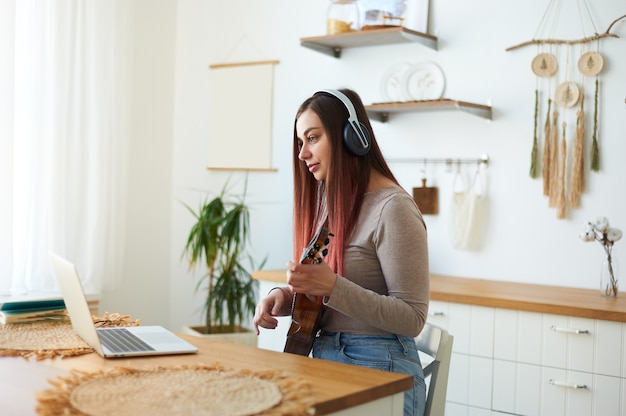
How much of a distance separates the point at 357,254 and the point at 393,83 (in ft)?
6.95

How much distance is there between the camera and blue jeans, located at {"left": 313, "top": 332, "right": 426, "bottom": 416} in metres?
1.89

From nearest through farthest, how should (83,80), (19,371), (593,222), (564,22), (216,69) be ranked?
(19,371) < (593,222) < (564,22) < (83,80) < (216,69)

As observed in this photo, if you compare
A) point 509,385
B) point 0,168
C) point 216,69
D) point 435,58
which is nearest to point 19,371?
point 509,385

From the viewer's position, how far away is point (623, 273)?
332 cm

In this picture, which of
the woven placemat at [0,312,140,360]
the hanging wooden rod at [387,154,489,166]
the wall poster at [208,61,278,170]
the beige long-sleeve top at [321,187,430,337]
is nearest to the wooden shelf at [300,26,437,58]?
the wall poster at [208,61,278,170]

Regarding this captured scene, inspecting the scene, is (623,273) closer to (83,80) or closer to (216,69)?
(216,69)

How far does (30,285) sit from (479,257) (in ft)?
7.19

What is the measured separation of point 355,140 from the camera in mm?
2008

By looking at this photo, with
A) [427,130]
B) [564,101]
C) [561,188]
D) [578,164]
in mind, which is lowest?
[561,188]

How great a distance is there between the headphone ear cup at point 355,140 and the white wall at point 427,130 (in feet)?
5.77

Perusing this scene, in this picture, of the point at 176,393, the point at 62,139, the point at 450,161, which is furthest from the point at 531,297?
the point at 62,139

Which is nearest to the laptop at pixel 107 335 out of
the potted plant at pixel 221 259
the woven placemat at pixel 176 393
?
the woven placemat at pixel 176 393

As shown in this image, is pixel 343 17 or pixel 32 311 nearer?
pixel 32 311

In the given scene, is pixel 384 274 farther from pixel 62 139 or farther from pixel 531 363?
pixel 62 139
